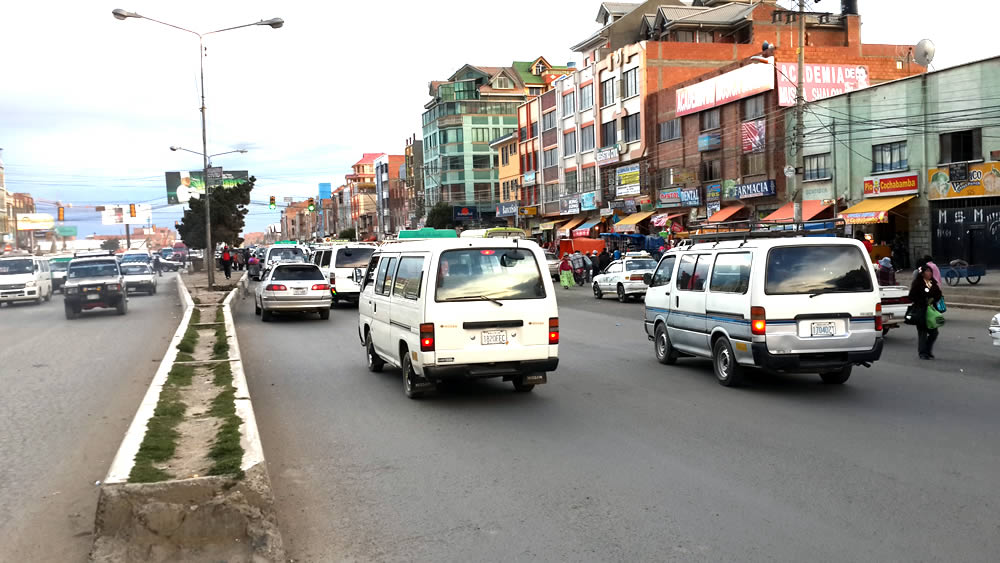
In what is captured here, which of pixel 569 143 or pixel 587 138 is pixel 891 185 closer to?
pixel 587 138

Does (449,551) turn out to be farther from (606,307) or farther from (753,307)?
(606,307)

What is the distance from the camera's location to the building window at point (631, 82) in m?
57.1

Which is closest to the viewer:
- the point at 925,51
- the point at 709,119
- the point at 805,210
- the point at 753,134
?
the point at 925,51

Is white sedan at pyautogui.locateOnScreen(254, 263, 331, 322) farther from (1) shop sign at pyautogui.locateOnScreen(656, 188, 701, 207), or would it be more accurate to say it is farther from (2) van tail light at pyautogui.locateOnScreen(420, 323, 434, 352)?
(1) shop sign at pyautogui.locateOnScreen(656, 188, 701, 207)

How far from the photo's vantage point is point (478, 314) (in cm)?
990

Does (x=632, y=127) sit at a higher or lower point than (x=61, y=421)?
higher

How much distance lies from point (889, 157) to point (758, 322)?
29.4 meters

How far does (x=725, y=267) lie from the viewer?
11.6 metres

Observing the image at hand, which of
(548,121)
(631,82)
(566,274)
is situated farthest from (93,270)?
(548,121)

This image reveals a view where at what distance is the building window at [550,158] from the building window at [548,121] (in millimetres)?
1924

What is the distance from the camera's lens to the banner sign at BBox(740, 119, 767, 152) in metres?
43.6

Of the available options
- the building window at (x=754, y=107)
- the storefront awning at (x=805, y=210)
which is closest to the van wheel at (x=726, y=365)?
the storefront awning at (x=805, y=210)

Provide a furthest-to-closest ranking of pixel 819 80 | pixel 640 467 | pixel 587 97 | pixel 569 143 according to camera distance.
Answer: pixel 569 143
pixel 587 97
pixel 819 80
pixel 640 467

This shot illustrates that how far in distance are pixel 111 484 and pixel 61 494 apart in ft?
4.65
